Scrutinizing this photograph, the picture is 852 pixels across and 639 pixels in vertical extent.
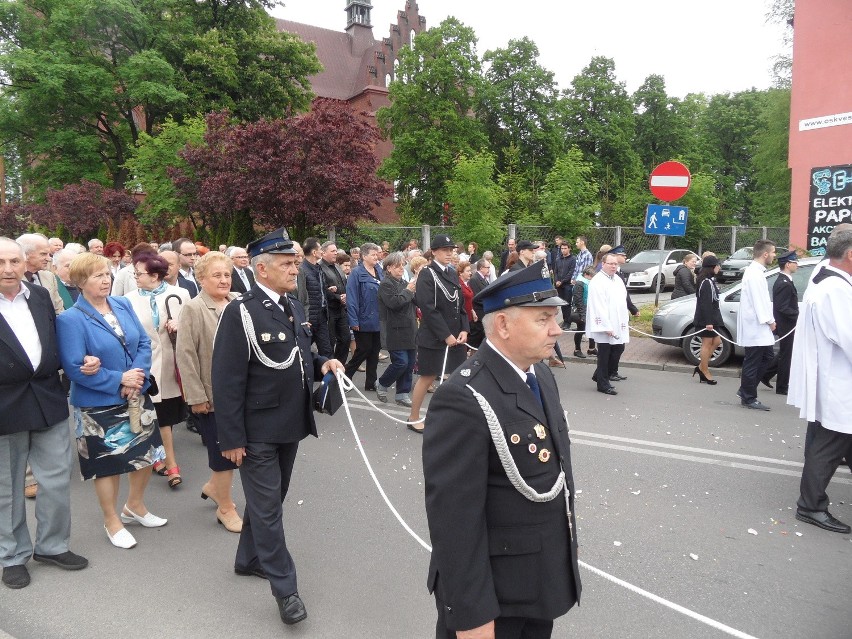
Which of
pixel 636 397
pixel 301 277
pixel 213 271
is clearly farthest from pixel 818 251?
pixel 213 271

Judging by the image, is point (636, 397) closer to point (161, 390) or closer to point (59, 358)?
point (161, 390)

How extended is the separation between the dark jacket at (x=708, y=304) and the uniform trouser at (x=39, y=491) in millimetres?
8105

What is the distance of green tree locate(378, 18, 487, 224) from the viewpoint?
3594 centimetres

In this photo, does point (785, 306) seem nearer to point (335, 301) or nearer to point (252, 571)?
point (335, 301)

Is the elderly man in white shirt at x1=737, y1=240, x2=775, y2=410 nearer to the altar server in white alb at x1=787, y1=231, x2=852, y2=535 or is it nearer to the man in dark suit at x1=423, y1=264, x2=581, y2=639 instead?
the altar server in white alb at x1=787, y1=231, x2=852, y2=535

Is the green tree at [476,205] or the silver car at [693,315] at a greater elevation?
the green tree at [476,205]

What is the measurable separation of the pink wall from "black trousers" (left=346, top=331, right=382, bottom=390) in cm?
972

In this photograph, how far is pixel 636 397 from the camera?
8398 mm

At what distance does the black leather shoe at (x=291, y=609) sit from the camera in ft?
10.9

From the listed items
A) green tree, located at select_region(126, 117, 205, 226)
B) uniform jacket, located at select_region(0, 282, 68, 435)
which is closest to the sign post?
uniform jacket, located at select_region(0, 282, 68, 435)

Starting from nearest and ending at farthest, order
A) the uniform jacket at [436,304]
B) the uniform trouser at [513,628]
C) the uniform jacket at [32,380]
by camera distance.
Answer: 1. the uniform trouser at [513,628]
2. the uniform jacket at [32,380]
3. the uniform jacket at [436,304]

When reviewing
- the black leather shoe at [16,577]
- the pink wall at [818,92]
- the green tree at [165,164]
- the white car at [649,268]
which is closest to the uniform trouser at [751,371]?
the pink wall at [818,92]

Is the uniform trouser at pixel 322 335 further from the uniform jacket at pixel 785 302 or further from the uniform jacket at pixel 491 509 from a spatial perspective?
the uniform jacket at pixel 785 302

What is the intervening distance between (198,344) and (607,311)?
18.9 feet
